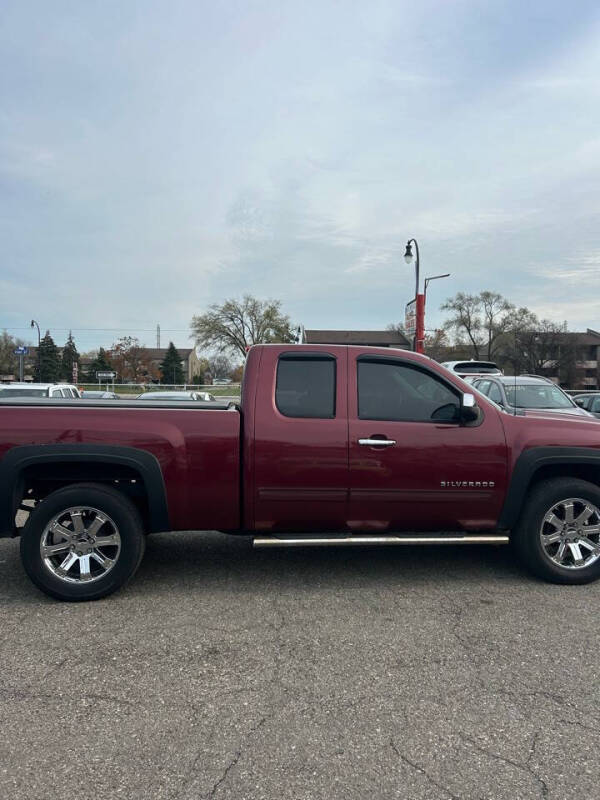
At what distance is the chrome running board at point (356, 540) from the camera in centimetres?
418

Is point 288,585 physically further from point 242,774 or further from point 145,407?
point 242,774

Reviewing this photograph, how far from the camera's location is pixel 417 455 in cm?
427

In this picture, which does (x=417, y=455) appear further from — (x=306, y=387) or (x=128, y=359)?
(x=128, y=359)

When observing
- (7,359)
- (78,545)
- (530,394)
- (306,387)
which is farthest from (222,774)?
(7,359)

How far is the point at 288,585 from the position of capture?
174 inches

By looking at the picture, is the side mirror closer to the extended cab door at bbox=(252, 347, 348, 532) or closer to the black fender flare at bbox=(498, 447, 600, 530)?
the black fender flare at bbox=(498, 447, 600, 530)

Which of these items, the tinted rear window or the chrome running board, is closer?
the chrome running board

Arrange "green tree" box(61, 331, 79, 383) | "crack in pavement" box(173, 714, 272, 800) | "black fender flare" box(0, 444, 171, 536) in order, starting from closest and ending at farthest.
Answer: "crack in pavement" box(173, 714, 272, 800), "black fender flare" box(0, 444, 171, 536), "green tree" box(61, 331, 79, 383)

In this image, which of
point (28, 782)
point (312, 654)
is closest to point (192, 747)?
point (28, 782)

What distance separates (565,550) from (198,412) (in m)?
3.10

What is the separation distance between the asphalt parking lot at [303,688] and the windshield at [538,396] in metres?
6.04

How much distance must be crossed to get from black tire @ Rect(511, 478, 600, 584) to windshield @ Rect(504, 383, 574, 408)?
560 centimetres

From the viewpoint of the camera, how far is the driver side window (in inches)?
173

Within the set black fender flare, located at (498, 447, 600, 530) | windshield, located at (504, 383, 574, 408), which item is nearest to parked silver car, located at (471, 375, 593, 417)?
windshield, located at (504, 383, 574, 408)
